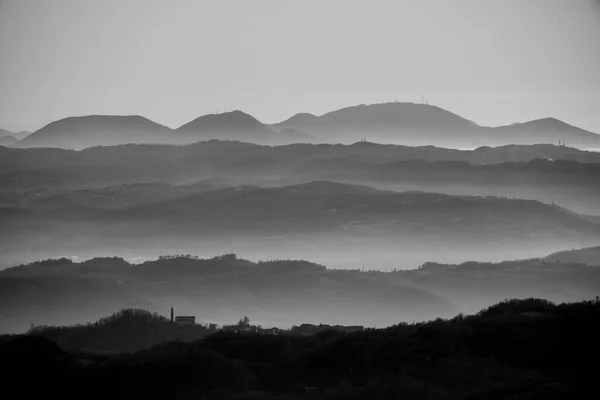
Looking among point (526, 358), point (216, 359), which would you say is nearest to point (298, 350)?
point (216, 359)

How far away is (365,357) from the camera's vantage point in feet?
334

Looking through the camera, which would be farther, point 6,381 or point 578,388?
point 6,381

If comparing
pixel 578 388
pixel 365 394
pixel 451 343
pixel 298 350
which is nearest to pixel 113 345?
pixel 298 350

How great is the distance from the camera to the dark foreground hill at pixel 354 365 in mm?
93250

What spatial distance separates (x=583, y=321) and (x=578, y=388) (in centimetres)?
2039

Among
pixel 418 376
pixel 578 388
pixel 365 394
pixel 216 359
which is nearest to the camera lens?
pixel 578 388

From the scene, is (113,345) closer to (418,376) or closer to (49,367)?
(49,367)

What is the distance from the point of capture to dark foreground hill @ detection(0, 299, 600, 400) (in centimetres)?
9325

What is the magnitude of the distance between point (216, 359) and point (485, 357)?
18144 millimetres

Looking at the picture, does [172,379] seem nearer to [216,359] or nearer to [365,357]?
[216,359]

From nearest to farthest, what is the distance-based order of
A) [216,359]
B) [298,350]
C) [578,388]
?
[578,388]
[216,359]
[298,350]

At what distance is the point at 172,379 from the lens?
9881 cm

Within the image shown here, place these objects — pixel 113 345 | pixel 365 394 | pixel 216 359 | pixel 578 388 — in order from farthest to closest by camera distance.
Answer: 1. pixel 113 345
2. pixel 216 359
3. pixel 365 394
4. pixel 578 388

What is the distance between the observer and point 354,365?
100688 millimetres
